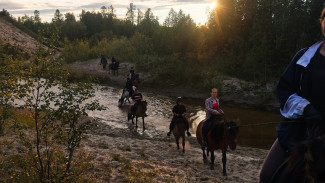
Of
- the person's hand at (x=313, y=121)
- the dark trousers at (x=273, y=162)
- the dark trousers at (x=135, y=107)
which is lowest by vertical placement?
the dark trousers at (x=135, y=107)

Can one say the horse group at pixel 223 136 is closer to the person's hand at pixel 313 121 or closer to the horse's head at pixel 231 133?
the horse's head at pixel 231 133

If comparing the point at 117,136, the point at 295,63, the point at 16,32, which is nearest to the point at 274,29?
the point at 117,136

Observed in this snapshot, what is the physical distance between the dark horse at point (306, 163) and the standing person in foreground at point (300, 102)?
0.06 m

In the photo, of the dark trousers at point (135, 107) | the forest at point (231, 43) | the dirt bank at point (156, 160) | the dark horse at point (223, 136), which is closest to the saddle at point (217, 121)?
the dark horse at point (223, 136)

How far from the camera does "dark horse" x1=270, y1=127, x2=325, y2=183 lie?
1.62 meters

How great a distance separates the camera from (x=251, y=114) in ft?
64.8

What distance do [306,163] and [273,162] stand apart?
1.06 ft

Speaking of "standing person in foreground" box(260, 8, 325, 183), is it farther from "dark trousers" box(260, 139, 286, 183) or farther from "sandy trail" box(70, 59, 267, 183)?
"sandy trail" box(70, 59, 267, 183)

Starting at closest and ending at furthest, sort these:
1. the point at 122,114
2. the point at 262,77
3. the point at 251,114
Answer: the point at 122,114, the point at 251,114, the point at 262,77

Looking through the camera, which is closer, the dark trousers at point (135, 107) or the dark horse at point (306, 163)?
the dark horse at point (306, 163)

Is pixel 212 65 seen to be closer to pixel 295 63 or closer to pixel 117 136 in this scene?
pixel 117 136

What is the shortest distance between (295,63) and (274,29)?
28.6 m

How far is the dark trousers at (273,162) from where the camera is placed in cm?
190

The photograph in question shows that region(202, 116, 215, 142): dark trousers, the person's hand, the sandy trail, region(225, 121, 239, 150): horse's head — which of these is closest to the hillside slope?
the sandy trail
